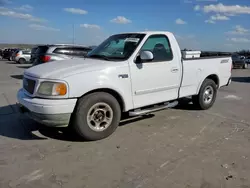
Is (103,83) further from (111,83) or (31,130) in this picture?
(31,130)

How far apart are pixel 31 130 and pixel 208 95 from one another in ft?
14.5

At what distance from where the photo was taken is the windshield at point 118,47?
4.81 metres

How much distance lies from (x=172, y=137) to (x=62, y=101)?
2086mm

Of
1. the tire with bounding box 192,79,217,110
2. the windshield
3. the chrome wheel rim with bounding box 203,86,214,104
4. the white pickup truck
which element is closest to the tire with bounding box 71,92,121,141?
the white pickup truck

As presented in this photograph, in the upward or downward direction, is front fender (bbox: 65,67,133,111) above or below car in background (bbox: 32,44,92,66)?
below

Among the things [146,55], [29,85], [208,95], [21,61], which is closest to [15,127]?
[29,85]

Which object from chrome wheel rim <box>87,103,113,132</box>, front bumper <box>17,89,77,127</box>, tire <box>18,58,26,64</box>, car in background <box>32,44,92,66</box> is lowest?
chrome wheel rim <box>87,103,113,132</box>

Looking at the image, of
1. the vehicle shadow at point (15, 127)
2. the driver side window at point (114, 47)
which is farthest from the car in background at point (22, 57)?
the driver side window at point (114, 47)

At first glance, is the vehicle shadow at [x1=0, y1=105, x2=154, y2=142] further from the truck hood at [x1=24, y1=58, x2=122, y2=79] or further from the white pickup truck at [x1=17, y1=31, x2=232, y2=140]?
the truck hood at [x1=24, y1=58, x2=122, y2=79]

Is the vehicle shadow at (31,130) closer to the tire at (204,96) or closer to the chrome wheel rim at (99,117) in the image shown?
the chrome wheel rim at (99,117)

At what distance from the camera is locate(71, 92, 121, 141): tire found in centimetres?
407

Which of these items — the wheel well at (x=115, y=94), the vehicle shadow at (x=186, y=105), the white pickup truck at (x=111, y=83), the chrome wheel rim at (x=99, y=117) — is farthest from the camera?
the vehicle shadow at (x=186, y=105)

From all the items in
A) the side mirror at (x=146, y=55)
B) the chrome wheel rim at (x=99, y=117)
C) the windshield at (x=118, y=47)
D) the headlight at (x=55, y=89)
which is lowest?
the chrome wheel rim at (x=99, y=117)

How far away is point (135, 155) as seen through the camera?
3.77 m
